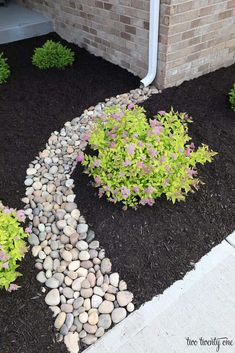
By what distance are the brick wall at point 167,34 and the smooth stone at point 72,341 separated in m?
2.45

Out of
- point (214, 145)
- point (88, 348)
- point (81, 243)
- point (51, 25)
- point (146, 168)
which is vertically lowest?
point (88, 348)

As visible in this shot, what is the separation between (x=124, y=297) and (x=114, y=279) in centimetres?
13

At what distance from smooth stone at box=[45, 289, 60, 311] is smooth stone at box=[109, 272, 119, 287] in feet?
1.06

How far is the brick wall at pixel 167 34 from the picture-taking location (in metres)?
2.93

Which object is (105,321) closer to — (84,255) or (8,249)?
(84,255)

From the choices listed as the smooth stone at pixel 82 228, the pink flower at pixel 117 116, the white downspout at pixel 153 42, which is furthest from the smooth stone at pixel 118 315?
the white downspout at pixel 153 42

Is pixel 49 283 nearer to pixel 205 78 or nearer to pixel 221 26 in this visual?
pixel 205 78

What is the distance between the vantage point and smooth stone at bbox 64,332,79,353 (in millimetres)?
1682

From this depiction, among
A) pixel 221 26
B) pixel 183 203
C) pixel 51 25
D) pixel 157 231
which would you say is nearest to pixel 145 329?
pixel 157 231

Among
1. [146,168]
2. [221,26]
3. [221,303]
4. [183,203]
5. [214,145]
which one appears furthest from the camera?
[221,26]

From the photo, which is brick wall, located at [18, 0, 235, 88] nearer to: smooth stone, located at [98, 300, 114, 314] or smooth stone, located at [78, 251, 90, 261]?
smooth stone, located at [78, 251, 90, 261]

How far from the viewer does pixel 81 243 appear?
2084mm

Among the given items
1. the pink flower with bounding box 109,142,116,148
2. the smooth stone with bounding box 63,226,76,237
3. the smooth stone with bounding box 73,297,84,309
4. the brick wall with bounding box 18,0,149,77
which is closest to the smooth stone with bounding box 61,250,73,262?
the smooth stone with bounding box 63,226,76,237

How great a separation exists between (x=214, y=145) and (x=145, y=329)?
5.02 ft
